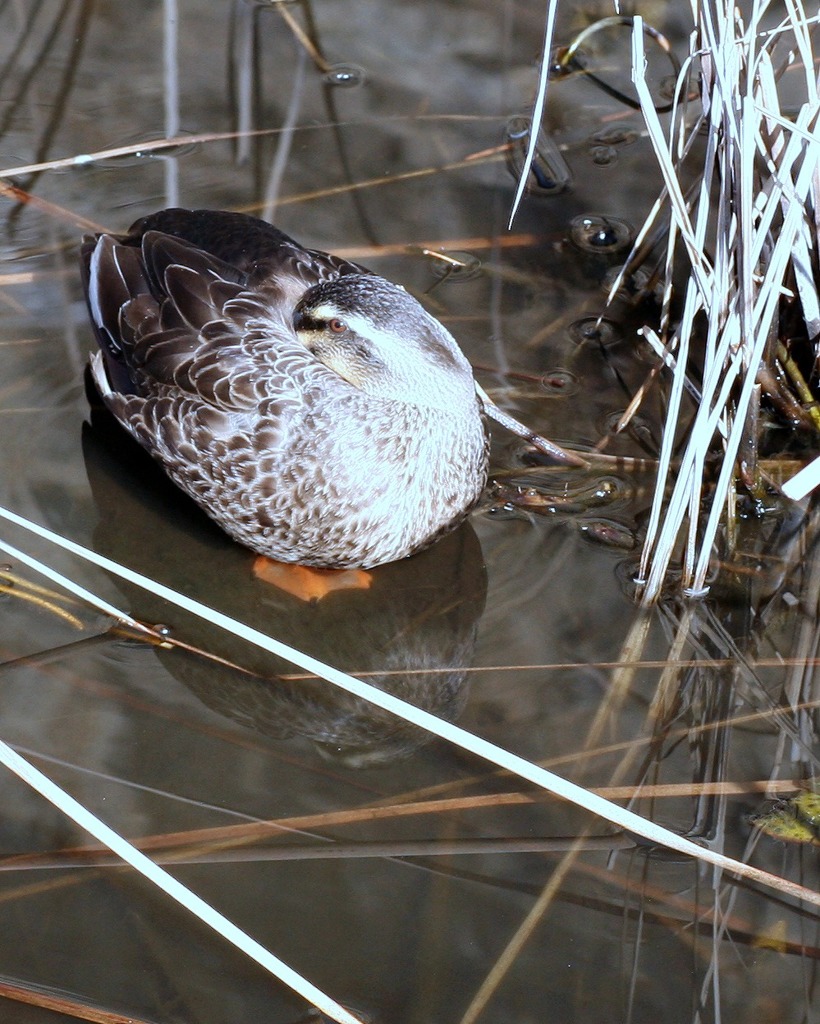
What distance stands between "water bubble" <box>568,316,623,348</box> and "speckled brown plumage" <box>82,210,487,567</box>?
2.71 ft

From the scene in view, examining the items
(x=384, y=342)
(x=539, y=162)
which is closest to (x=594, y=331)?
(x=539, y=162)

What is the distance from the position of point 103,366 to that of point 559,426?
4.98ft

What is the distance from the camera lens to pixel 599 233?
470cm

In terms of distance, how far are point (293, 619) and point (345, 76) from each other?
289 centimetres

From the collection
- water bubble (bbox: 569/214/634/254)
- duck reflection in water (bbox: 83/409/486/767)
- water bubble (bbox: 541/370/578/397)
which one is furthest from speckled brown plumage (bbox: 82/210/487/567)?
water bubble (bbox: 569/214/634/254)

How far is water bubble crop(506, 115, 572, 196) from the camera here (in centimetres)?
489

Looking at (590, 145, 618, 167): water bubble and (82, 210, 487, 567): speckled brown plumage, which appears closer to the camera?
(82, 210, 487, 567): speckled brown plumage

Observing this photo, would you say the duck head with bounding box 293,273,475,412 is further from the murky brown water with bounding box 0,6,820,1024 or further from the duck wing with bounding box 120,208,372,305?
the murky brown water with bounding box 0,6,820,1024

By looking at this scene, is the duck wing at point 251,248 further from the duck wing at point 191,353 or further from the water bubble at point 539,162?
the water bubble at point 539,162

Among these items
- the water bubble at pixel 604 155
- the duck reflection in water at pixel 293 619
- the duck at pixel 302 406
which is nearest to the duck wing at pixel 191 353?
the duck at pixel 302 406

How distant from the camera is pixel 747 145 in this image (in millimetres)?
2980

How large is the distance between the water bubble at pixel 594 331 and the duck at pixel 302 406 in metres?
0.80

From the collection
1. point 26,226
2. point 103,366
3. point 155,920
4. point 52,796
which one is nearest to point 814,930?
point 155,920

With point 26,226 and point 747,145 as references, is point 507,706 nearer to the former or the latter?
point 747,145
